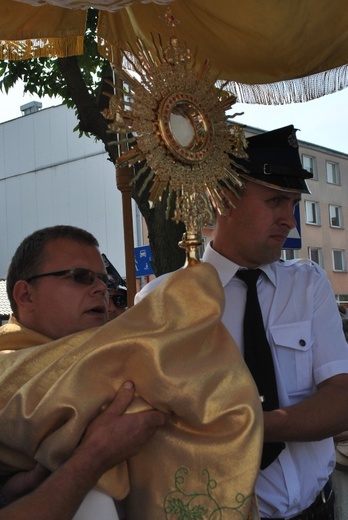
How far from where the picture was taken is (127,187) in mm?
2730

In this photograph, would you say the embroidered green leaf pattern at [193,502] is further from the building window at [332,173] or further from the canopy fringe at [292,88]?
the building window at [332,173]

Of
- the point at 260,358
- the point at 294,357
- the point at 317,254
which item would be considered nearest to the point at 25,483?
the point at 260,358

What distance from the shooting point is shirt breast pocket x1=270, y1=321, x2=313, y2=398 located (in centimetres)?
245

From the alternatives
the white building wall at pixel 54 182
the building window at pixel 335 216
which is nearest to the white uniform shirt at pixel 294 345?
the white building wall at pixel 54 182

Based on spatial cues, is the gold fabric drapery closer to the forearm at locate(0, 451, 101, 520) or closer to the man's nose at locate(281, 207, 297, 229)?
the man's nose at locate(281, 207, 297, 229)

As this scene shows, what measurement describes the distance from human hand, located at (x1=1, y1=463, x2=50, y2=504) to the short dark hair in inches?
23.8

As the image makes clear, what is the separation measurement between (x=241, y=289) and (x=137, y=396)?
34.6 inches

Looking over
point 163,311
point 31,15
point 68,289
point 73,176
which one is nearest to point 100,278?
point 68,289

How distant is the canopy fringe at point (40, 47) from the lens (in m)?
2.66

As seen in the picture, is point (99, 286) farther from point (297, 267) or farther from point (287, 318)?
point (297, 267)

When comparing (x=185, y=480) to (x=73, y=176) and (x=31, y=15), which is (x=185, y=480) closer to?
(x=31, y=15)

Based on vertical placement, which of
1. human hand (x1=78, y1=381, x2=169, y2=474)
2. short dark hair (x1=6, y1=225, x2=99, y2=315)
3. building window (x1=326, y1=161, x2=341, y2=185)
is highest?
building window (x1=326, y1=161, x2=341, y2=185)

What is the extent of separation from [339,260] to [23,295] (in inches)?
1341

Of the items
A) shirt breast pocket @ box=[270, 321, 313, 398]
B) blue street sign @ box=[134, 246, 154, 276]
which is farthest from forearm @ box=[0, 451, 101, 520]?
blue street sign @ box=[134, 246, 154, 276]
